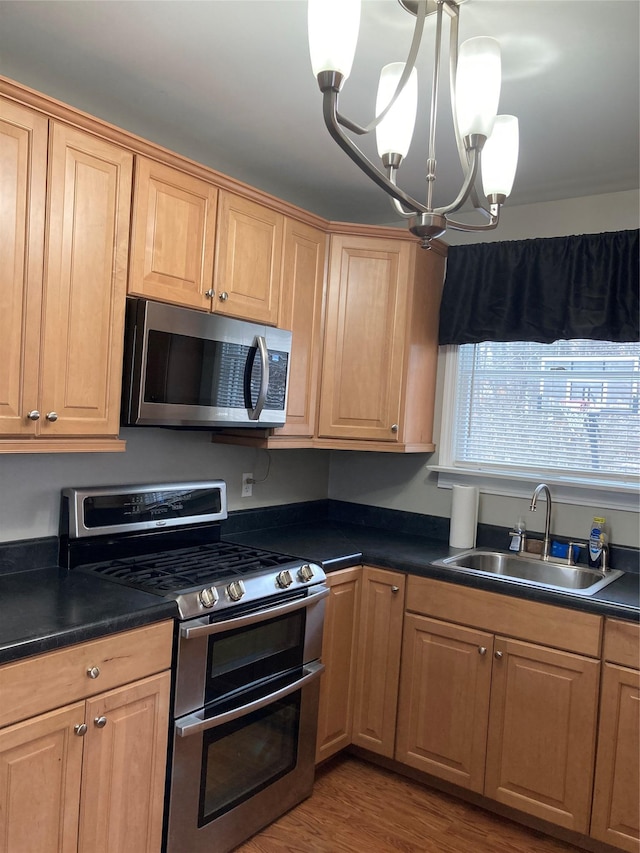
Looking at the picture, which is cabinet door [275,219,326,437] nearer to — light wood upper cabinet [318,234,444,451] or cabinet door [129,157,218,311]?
light wood upper cabinet [318,234,444,451]


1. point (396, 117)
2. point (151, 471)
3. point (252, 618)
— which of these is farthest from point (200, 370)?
point (396, 117)

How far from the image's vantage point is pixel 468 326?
3166 mm

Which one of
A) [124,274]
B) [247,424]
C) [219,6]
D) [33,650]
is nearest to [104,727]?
[33,650]

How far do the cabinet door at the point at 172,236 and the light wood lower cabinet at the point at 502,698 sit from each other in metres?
1.45

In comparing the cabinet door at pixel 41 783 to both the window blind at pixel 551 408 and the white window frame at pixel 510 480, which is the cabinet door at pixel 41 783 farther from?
the window blind at pixel 551 408

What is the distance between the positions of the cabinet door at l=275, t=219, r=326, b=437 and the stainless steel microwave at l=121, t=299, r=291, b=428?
0.13m

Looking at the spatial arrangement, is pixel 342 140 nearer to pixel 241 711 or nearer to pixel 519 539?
pixel 241 711

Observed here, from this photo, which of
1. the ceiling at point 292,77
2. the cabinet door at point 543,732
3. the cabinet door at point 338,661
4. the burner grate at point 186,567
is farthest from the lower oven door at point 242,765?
the ceiling at point 292,77

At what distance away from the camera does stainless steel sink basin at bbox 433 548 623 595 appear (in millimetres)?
2711

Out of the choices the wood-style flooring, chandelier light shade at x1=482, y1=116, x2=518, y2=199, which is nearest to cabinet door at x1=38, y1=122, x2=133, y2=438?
chandelier light shade at x1=482, y1=116, x2=518, y2=199

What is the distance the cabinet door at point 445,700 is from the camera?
2570 millimetres

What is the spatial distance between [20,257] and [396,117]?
109cm

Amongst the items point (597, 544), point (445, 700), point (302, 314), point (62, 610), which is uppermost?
point (302, 314)

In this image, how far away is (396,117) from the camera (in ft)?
5.18
